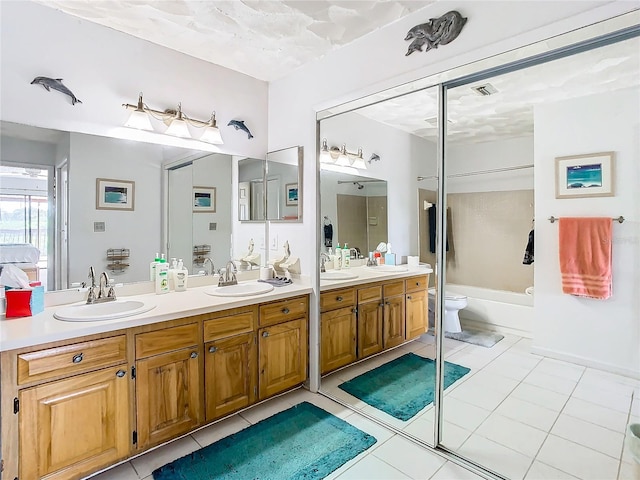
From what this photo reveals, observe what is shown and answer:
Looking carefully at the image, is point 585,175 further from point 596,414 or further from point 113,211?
point 113,211

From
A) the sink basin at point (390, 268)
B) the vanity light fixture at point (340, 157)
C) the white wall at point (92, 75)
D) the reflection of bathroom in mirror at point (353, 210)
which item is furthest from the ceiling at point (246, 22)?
the sink basin at point (390, 268)

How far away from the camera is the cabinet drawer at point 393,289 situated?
2469 mm

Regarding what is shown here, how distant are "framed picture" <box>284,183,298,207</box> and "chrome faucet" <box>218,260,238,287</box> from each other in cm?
70

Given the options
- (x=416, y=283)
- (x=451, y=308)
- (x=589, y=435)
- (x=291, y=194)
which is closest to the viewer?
(x=589, y=435)

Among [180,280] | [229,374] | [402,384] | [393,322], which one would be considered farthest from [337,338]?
[180,280]

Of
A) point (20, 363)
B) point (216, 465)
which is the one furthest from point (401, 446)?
point (20, 363)

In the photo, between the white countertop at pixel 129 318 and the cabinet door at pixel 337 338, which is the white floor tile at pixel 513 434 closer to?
the cabinet door at pixel 337 338

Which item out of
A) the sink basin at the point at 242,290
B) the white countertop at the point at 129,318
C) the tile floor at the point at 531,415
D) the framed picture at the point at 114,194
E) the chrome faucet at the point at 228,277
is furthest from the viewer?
the chrome faucet at the point at 228,277

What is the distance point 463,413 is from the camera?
217cm

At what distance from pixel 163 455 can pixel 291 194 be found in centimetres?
198

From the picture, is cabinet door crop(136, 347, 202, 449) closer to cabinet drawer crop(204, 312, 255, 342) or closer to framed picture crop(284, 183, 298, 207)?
cabinet drawer crop(204, 312, 255, 342)

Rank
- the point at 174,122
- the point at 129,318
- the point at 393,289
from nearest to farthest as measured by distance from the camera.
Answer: the point at 129,318
the point at 174,122
the point at 393,289

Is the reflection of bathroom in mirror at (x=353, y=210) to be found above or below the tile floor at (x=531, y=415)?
above

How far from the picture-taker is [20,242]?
1.93 metres
